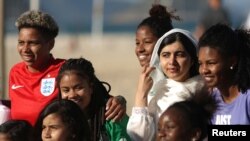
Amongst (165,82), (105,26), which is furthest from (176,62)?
(105,26)

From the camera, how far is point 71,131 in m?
7.02

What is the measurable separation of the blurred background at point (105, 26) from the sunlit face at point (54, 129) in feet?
26.4

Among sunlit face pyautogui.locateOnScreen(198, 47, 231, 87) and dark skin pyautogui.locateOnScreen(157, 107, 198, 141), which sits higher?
sunlit face pyautogui.locateOnScreen(198, 47, 231, 87)

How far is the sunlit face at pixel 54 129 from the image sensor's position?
275 inches

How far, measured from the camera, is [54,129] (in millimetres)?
7039

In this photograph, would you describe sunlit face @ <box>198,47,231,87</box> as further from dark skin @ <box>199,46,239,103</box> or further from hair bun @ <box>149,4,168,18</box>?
hair bun @ <box>149,4,168,18</box>

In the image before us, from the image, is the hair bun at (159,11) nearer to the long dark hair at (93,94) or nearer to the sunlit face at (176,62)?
the sunlit face at (176,62)

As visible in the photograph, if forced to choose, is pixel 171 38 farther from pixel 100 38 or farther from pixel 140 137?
pixel 100 38

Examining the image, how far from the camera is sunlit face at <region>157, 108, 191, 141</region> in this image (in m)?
6.67

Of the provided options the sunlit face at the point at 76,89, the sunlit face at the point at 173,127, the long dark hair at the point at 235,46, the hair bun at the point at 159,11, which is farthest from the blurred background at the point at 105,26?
the sunlit face at the point at 173,127

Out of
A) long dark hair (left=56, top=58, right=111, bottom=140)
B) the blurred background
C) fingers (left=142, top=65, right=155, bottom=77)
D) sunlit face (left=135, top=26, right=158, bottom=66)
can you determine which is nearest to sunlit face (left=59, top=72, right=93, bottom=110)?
long dark hair (left=56, top=58, right=111, bottom=140)

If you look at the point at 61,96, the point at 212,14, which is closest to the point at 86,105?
the point at 61,96

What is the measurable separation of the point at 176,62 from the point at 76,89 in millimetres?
705

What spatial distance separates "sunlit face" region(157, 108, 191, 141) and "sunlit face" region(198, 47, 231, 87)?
0.54 metres
